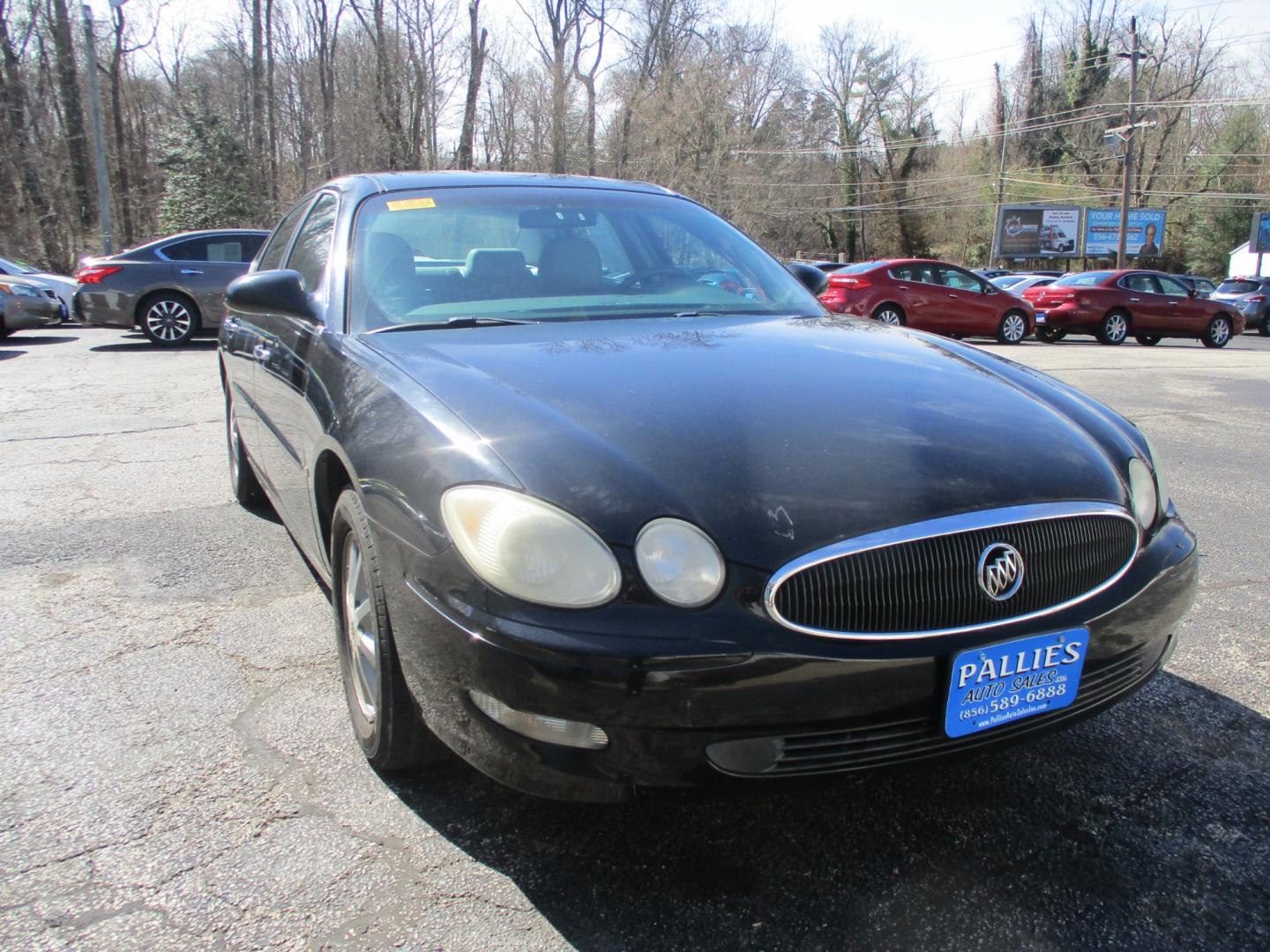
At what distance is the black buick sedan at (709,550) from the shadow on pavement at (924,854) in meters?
0.20

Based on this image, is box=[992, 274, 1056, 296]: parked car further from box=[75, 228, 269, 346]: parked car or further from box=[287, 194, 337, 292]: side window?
box=[287, 194, 337, 292]: side window

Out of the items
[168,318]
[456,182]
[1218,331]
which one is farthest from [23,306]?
[1218,331]

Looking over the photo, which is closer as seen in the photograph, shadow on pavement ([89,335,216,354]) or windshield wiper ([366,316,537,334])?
windshield wiper ([366,316,537,334])

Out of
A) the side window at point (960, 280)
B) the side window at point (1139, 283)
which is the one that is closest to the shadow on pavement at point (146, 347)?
the side window at point (960, 280)

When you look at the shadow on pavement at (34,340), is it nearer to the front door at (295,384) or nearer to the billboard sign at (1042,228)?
the front door at (295,384)

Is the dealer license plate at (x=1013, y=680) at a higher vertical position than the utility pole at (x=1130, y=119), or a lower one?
lower

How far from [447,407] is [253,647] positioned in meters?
1.53

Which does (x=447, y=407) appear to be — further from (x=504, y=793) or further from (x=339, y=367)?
(x=504, y=793)

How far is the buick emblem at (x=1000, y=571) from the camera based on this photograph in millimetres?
1800

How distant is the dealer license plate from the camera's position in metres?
1.78

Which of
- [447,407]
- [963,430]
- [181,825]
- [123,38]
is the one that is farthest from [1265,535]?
[123,38]

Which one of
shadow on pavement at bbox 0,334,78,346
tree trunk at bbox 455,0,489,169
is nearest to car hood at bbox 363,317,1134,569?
shadow on pavement at bbox 0,334,78,346

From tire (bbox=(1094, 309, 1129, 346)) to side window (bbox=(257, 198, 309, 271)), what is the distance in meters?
17.1

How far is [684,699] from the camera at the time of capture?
163 cm
